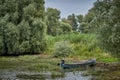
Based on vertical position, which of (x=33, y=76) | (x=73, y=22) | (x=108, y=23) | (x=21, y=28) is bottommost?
(x=33, y=76)

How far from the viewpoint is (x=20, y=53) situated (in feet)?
164

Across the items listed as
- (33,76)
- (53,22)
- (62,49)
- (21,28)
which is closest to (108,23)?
(33,76)

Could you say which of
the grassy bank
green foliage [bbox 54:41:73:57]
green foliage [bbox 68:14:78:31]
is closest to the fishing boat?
the grassy bank

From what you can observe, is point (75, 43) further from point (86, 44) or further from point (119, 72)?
point (119, 72)

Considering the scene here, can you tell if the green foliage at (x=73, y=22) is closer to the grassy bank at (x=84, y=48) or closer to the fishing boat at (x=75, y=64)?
the grassy bank at (x=84, y=48)

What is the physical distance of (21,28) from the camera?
49938mm

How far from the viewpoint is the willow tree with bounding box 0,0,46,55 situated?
49.2m

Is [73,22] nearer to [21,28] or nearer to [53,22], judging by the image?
[53,22]

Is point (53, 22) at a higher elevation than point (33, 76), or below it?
higher

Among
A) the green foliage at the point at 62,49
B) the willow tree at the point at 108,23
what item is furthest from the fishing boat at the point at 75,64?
the green foliage at the point at 62,49

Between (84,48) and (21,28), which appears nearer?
(84,48)

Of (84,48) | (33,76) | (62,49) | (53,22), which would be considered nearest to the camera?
(33,76)

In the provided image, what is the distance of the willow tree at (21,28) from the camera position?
4925 centimetres

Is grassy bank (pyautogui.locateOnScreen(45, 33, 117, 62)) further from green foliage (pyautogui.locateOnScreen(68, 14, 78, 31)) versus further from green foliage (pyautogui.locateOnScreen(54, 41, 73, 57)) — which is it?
green foliage (pyautogui.locateOnScreen(68, 14, 78, 31))
